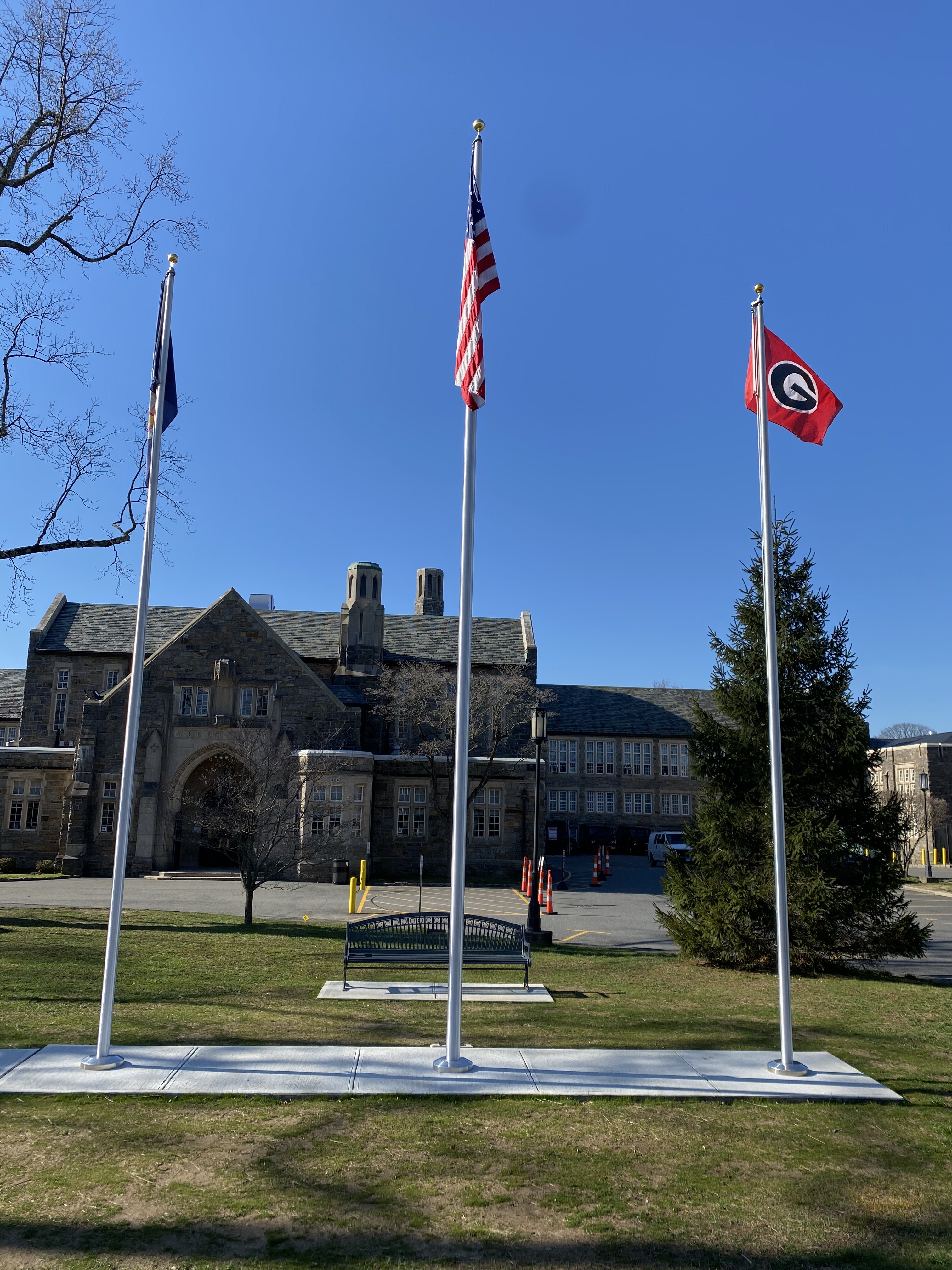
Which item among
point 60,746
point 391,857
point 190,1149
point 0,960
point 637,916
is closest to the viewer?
point 190,1149

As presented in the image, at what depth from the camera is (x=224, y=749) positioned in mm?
36531

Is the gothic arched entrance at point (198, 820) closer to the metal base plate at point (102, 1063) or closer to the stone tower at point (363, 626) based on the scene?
the stone tower at point (363, 626)

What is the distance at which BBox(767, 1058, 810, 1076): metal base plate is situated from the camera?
25.6 feet

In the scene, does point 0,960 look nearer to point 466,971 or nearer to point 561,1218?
point 466,971

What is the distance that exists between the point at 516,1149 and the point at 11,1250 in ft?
9.76

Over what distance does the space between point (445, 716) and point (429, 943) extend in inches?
1045

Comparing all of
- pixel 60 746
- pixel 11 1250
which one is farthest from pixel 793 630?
pixel 60 746

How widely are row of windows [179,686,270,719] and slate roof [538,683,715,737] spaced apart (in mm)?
21123

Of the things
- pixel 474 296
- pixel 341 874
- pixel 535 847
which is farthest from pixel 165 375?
pixel 341 874

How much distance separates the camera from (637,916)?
22797 millimetres

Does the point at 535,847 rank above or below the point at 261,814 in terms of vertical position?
below

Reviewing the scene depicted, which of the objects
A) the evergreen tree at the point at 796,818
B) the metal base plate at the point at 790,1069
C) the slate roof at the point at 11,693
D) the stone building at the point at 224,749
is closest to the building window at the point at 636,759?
the stone building at the point at 224,749

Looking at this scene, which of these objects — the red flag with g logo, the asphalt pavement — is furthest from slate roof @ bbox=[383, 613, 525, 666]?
the red flag with g logo

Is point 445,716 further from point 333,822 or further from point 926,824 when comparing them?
point 926,824
